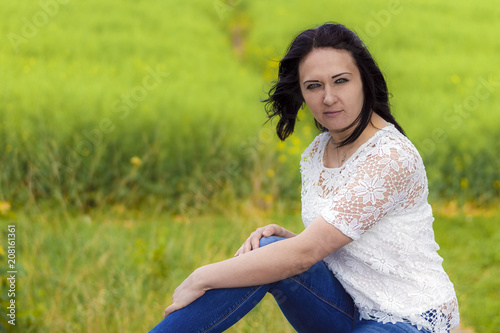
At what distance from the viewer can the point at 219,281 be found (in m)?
1.56

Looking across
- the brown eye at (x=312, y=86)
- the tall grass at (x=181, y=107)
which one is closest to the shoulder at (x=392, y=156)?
the brown eye at (x=312, y=86)

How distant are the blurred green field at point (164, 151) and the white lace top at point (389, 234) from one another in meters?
1.11

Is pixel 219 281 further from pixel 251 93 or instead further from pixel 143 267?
pixel 251 93

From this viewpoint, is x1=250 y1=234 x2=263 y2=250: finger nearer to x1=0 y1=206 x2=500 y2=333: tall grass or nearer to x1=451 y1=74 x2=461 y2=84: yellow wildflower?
x1=0 y1=206 x2=500 y2=333: tall grass

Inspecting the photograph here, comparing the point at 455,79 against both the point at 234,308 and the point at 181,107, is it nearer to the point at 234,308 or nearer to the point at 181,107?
the point at 181,107

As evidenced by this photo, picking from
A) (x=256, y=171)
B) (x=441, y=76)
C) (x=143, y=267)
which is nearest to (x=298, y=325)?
(x=143, y=267)

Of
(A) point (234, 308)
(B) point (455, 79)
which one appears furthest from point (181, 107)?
(A) point (234, 308)

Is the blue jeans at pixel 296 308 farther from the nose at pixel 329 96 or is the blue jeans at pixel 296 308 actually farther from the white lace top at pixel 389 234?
the nose at pixel 329 96

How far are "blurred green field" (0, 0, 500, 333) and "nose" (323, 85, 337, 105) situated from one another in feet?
3.09

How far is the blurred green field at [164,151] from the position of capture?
326 cm

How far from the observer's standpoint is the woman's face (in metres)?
1.66

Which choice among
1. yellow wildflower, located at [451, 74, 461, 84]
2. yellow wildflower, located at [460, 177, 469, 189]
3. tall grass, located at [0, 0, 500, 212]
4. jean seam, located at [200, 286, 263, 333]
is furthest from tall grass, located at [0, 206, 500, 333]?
yellow wildflower, located at [451, 74, 461, 84]

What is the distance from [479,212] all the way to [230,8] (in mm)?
9036

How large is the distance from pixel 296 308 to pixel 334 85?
68 cm
